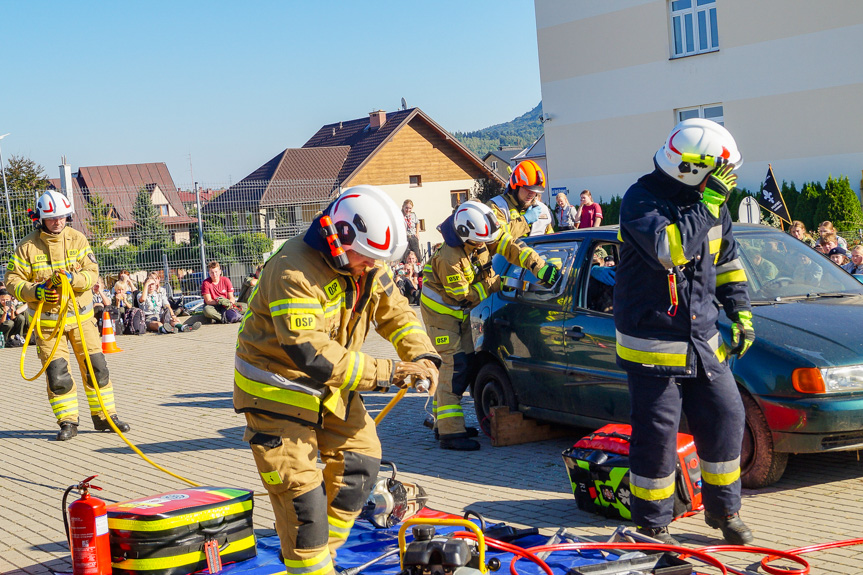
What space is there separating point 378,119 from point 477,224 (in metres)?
46.1

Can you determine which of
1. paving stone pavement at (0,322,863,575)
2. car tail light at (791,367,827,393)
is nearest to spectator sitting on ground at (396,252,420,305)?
paving stone pavement at (0,322,863,575)

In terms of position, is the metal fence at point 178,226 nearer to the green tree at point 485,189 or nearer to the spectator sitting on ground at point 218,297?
the spectator sitting on ground at point 218,297

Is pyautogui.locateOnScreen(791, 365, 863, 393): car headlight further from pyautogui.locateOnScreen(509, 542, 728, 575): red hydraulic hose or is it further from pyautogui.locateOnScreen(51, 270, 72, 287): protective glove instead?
pyautogui.locateOnScreen(51, 270, 72, 287): protective glove

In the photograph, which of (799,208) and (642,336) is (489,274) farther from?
(799,208)

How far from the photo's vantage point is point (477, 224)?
24.0ft

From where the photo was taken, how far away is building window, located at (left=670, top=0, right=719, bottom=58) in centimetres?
2553

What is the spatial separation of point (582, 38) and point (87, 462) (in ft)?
77.7

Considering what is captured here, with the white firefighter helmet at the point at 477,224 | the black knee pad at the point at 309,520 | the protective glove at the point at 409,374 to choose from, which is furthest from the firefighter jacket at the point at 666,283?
the white firefighter helmet at the point at 477,224

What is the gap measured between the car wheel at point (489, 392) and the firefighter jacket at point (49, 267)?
3841mm

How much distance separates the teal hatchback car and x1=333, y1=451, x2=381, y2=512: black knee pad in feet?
8.42

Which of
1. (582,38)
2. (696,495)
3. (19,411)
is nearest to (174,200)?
(19,411)

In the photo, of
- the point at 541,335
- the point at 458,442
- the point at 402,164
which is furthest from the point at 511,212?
the point at 402,164

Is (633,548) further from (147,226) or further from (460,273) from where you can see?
(147,226)

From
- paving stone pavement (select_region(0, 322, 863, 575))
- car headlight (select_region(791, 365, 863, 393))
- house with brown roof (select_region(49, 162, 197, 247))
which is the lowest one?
paving stone pavement (select_region(0, 322, 863, 575))
